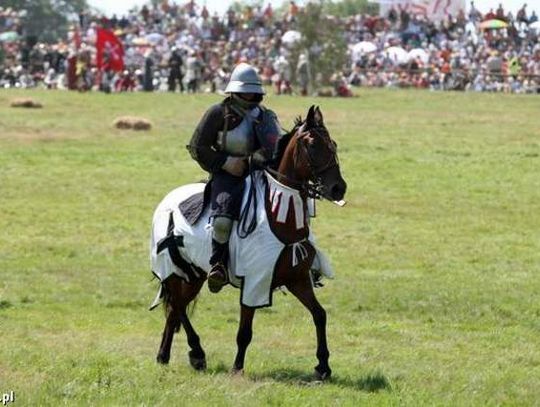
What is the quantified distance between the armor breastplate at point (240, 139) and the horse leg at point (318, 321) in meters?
1.13

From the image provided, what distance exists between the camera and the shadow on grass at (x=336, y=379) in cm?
1021

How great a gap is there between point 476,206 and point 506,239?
3547 millimetres

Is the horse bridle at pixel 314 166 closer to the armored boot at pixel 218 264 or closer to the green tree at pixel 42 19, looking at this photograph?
the armored boot at pixel 218 264

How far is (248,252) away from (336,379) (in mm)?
1153

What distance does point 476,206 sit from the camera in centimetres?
2375

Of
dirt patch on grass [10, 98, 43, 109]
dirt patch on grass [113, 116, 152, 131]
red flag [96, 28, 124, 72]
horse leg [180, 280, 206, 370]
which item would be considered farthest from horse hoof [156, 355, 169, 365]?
red flag [96, 28, 124, 72]

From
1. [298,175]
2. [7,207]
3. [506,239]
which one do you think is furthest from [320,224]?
[298,175]

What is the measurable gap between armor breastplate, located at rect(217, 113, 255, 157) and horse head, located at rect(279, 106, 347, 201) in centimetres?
39

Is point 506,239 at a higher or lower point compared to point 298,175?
lower

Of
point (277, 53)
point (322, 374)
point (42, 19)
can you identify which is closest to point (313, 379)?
point (322, 374)

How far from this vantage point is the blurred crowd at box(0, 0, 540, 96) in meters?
53.4

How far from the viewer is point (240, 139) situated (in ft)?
35.5

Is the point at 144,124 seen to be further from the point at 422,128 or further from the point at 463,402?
the point at 463,402

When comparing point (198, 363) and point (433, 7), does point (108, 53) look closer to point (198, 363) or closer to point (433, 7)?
point (433, 7)
